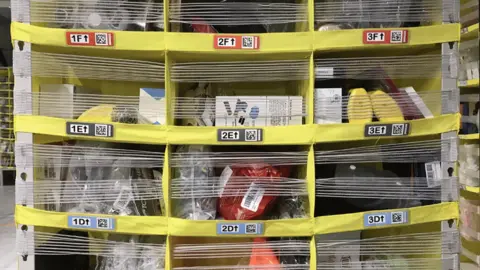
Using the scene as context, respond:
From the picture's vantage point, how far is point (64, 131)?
142 cm

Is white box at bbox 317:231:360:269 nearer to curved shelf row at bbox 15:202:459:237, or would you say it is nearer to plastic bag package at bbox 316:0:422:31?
curved shelf row at bbox 15:202:459:237

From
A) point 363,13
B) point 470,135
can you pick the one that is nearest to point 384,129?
point 363,13

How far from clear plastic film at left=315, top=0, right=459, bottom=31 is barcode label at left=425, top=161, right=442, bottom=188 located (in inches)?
20.2

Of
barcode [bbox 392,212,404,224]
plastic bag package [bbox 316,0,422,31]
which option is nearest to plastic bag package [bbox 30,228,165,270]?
barcode [bbox 392,212,404,224]

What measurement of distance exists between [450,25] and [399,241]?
0.78 m

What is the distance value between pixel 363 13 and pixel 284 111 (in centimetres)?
45

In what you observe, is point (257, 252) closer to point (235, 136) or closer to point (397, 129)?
point (235, 136)

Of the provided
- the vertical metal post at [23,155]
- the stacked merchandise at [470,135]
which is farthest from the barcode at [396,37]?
the stacked merchandise at [470,135]

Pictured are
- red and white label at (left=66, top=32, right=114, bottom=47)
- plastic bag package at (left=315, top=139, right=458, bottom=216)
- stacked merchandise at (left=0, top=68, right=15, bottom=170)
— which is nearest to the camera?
red and white label at (left=66, top=32, right=114, bottom=47)

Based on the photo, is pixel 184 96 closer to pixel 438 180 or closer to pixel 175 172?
pixel 175 172

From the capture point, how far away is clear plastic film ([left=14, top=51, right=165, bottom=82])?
1481mm

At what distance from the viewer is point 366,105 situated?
4.86ft

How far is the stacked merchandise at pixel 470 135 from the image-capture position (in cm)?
284

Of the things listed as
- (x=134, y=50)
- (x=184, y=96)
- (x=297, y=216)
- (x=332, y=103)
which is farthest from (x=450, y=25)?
(x=134, y=50)
